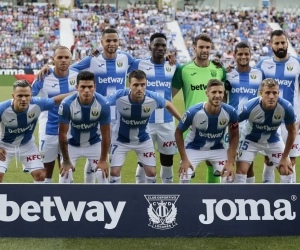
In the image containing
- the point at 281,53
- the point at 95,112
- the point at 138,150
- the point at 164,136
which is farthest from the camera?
the point at 281,53

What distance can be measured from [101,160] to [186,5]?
38.2 meters

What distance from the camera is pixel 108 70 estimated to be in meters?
7.55

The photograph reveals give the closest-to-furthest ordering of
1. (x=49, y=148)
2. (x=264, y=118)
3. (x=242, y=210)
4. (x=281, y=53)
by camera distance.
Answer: (x=242, y=210), (x=264, y=118), (x=49, y=148), (x=281, y=53)

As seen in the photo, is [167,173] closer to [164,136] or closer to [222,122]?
[164,136]

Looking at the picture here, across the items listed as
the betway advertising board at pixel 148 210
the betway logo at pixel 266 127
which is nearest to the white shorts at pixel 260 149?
the betway logo at pixel 266 127

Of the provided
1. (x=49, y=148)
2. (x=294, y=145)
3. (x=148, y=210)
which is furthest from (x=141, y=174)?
(x=294, y=145)

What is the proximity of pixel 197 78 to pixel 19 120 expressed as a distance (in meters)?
2.47

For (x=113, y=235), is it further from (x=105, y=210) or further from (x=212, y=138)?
(x=212, y=138)

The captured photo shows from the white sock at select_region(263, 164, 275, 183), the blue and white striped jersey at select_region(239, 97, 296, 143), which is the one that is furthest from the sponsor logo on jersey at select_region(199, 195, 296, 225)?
the white sock at select_region(263, 164, 275, 183)

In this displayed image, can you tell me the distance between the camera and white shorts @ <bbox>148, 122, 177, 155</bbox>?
7465 mm

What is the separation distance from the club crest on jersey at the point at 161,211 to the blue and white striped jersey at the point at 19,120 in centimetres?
200

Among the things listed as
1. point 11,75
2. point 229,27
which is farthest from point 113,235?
point 229,27

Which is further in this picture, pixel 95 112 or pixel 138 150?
pixel 138 150

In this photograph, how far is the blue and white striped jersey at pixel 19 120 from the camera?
658 cm
